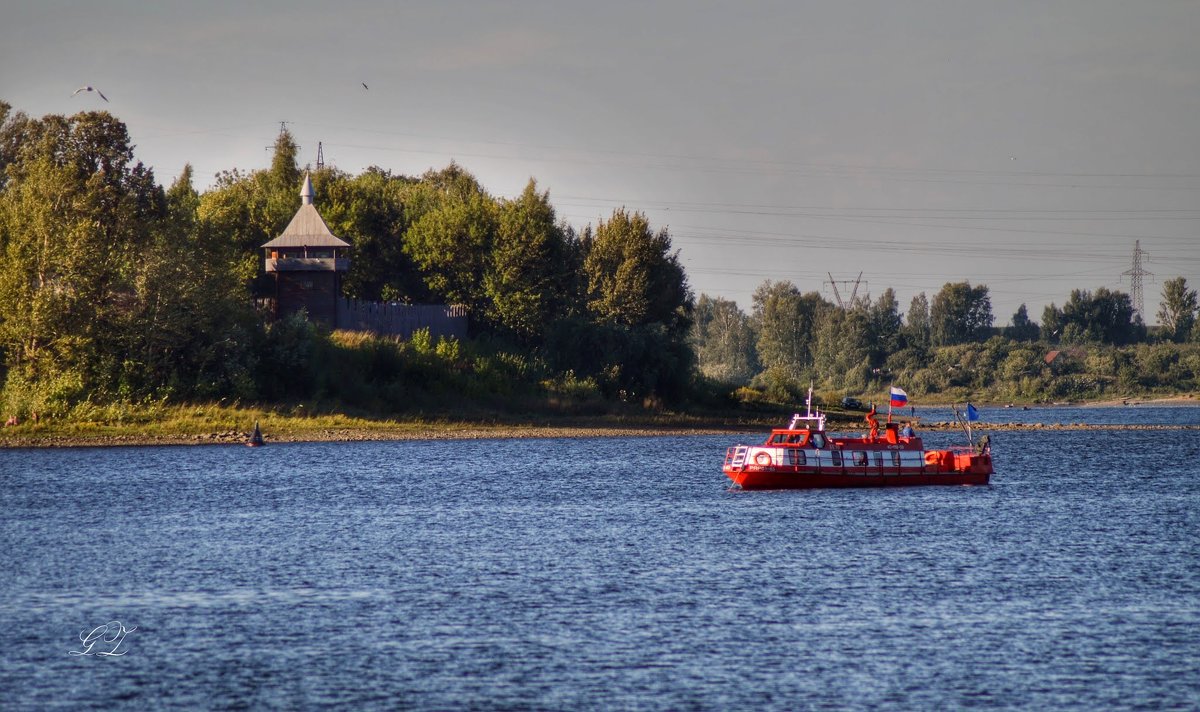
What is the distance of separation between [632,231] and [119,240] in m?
48.2

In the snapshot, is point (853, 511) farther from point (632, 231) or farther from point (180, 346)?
point (632, 231)

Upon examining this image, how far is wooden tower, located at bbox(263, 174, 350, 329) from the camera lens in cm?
9944

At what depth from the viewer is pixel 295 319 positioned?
92.1 metres

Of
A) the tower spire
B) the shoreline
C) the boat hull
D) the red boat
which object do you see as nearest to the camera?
the red boat

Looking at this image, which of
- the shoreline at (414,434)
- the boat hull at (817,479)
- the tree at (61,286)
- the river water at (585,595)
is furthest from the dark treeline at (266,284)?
the boat hull at (817,479)

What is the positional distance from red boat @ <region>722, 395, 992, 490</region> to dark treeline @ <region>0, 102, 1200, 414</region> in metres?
35.9

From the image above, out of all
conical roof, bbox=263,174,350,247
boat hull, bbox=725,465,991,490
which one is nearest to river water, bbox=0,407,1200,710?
boat hull, bbox=725,465,991,490

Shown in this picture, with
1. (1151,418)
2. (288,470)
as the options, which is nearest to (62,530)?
(288,470)

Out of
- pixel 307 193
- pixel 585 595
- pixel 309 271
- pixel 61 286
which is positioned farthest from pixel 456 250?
pixel 585 595

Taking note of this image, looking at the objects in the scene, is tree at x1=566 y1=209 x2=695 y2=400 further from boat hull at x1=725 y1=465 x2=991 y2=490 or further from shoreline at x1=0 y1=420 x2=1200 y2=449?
boat hull at x1=725 y1=465 x2=991 y2=490

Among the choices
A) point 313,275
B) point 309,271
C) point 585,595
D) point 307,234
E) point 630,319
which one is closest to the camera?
point 585,595

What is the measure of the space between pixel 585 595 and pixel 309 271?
68.9 m

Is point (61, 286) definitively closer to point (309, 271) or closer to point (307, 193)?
point (309, 271)

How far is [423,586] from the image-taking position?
3659 centimetres
